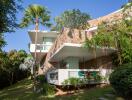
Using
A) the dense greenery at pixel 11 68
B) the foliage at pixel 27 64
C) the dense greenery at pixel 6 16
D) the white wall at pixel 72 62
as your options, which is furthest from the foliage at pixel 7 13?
the foliage at pixel 27 64

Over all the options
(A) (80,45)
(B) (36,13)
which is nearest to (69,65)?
(A) (80,45)

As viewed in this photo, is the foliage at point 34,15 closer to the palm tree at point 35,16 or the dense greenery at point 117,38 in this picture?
the palm tree at point 35,16

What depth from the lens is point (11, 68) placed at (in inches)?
1555

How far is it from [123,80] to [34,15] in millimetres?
21096

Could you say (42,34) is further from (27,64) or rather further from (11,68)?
(27,64)

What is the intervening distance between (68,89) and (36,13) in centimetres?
1483

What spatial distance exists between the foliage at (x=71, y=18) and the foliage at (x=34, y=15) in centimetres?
1779

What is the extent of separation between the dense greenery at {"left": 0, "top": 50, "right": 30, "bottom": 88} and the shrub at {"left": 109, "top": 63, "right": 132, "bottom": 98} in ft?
76.4

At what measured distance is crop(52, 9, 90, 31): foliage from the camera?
49.8 meters

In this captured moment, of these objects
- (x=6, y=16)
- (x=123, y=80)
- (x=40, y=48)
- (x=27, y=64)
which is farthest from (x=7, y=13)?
(x=27, y=64)

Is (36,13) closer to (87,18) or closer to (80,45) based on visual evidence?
(80,45)

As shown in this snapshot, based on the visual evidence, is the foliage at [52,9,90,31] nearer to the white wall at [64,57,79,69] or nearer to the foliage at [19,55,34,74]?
the foliage at [19,55,34,74]

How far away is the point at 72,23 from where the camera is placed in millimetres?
50781

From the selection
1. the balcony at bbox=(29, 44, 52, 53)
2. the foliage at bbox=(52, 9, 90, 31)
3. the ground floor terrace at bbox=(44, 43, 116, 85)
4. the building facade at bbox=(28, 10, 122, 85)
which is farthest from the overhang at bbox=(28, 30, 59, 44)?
the foliage at bbox=(52, 9, 90, 31)
